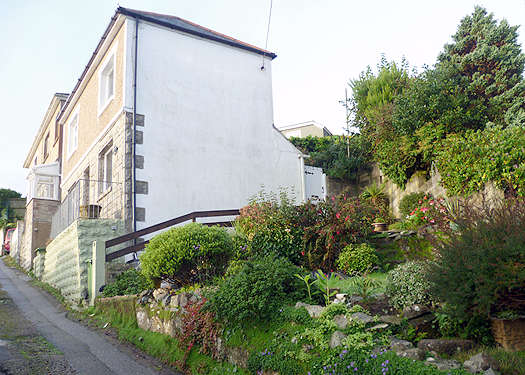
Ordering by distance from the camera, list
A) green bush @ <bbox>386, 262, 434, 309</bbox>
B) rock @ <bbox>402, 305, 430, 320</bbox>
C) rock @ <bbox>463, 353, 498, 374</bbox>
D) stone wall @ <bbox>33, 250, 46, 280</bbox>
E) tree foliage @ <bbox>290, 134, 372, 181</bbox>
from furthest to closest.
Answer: stone wall @ <bbox>33, 250, 46, 280</bbox>
tree foliage @ <bbox>290, 134, 372, 181</bbox>
green bush @ <bbox>386, 262, 434, 309</bbox>
rock @ <bbox>402, 305, 430, 320</bbox>
rock @ <bbox>463, 353, 498, 374</bbox>

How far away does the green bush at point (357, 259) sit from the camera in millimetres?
8109

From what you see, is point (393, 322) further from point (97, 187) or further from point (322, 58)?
point (97, 187)

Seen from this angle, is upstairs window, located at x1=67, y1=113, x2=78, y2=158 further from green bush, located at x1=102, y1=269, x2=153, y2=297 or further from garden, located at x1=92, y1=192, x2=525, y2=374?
garden, located at x1=92, y1=192, x2=525, y2=374

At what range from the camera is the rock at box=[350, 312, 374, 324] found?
459 centimetres

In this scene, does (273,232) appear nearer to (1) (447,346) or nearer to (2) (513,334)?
(1) (447,346)

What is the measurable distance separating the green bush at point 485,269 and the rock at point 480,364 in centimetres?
54

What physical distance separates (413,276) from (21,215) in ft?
130

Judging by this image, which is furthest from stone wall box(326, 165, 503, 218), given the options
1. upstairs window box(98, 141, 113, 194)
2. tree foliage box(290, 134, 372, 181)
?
upstairs window box(98, 141, 113, 194)

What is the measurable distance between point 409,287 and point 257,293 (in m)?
1.77

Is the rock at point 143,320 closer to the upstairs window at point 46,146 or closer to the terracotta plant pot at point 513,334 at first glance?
the terracotta plant pot at point 513,334

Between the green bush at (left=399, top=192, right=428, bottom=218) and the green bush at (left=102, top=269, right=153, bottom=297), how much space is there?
6499 mm

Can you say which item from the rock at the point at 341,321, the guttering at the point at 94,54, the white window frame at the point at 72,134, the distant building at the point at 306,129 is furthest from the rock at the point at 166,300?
the distant building at the point at 306,129

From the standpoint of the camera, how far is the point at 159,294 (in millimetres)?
7742

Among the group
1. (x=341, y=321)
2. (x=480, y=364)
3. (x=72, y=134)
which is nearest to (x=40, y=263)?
(x=72, y=134)
